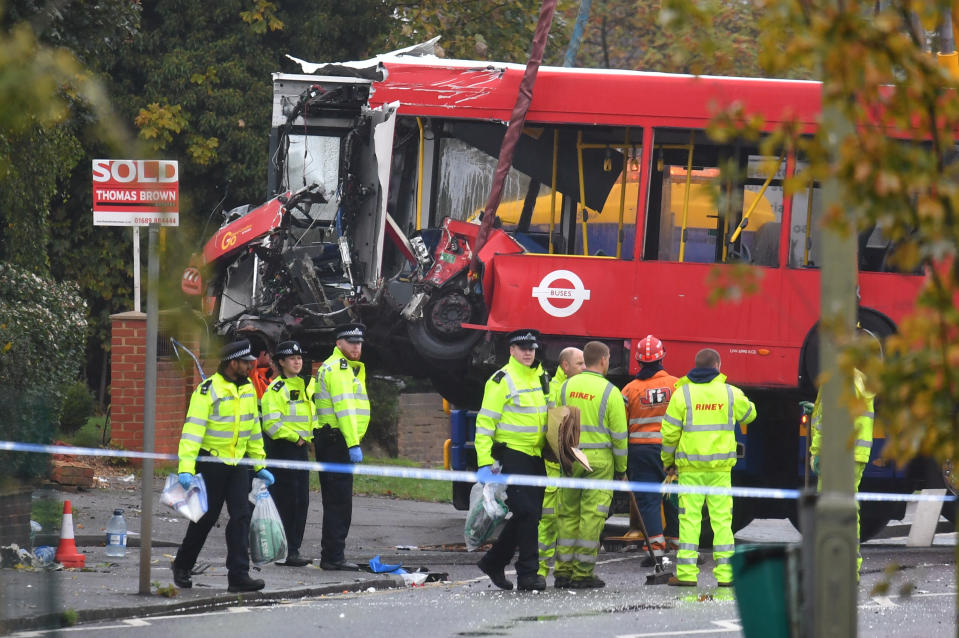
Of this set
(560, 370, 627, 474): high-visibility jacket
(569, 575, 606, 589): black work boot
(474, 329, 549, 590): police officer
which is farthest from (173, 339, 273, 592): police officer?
(560, 370, 627, 474): high-visibility jacket

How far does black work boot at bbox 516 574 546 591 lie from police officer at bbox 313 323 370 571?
1.47 metres

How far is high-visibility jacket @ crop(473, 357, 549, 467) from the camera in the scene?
9.68m

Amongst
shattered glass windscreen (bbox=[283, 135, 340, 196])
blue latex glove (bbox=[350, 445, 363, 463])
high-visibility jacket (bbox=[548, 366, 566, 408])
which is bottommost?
blue latex glove (bbox=[350, 445, 363, 463])

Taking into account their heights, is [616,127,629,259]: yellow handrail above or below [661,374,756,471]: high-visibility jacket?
above

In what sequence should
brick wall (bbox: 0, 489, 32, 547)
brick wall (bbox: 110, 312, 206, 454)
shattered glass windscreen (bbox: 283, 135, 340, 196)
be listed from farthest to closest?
brick wall (bbox: 110, 312, 206, 454), shattered glass windscreen (bbox: 283, 135, 340, 196), brick wall (bbox: 0, 489, 32, 547)

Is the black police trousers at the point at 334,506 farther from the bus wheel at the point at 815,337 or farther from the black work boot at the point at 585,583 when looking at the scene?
the bus wheel at the point at 815,337

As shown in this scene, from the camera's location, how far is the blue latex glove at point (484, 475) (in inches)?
377

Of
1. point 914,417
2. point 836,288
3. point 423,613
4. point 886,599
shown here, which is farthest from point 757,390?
point 914,417

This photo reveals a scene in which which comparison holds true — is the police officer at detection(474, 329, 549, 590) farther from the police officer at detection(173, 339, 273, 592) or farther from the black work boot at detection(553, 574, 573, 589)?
the police officer at detection(173, 339, 273, 592)

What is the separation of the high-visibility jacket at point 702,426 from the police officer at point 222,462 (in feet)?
9.02

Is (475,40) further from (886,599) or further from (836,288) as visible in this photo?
(836,288)

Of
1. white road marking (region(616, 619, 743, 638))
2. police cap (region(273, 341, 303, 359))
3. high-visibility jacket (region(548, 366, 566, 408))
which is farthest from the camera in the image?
police cap (region(273, 341, 303, 359))

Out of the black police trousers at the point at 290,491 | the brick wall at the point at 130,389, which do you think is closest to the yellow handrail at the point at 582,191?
the black police trousers at the point at 290,491

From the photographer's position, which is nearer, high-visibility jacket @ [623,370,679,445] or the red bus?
high-visibility jacket @ [623,370,679,445]
